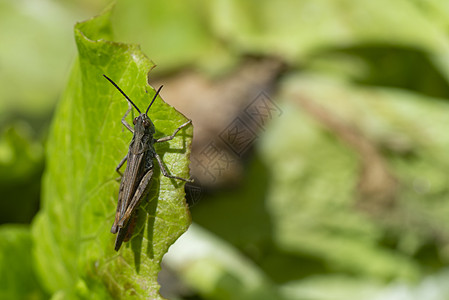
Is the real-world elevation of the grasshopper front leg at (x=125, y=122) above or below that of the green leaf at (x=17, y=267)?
above

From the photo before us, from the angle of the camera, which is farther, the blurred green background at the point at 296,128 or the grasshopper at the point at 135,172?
the blurred green background at the point at 296,128

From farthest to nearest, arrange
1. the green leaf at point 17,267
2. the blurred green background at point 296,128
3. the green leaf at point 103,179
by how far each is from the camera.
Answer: the blurred green background at point 296,128, the green leaf at point 17,267, the green leaf at point 103,179

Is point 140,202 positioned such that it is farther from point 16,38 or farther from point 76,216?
point 16,38

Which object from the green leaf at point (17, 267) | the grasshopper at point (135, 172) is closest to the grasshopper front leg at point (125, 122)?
the grasshopper at point (135, 172)

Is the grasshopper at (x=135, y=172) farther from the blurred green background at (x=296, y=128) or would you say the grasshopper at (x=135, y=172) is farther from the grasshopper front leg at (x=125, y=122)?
the blurred green background at (x=296, y=128)

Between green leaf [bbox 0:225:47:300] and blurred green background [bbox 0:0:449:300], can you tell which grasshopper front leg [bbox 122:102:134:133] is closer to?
green leaf [bbox 0:225:47:300]
